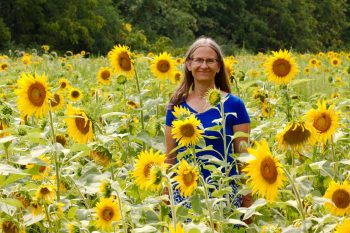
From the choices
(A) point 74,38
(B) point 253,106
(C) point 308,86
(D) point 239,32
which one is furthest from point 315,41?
(B) point 253,106

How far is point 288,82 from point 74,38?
Result: 15.5 metres

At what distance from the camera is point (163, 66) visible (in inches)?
142

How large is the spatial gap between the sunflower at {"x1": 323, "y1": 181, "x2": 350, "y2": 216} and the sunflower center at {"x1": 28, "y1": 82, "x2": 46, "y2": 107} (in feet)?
3.15

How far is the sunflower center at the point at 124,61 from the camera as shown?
320cm

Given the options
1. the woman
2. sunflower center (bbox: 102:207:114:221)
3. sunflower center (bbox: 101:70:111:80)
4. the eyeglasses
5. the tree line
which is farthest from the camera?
the tree line

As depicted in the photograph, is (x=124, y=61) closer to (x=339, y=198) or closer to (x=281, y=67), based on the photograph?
(x=281, y=67)

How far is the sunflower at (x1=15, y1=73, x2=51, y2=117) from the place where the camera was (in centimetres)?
226

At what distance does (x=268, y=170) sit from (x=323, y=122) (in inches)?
21.0

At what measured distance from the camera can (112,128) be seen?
289 cm

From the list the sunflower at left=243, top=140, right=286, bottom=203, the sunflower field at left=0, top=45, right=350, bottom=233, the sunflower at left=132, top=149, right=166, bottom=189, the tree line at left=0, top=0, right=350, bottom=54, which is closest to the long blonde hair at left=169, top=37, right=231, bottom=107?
the sunflower field at left=0, top=45, right=350, bottom=233

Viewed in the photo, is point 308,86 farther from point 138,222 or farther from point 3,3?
point 3,3

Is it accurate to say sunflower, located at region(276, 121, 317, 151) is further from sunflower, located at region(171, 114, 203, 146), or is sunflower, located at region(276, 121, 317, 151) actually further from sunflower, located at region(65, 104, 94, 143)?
sunflower, located at region(65, 104, 94, 143)

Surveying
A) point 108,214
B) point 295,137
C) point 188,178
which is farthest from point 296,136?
point 108,214

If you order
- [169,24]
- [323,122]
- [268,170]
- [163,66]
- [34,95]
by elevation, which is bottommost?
[268,170]
